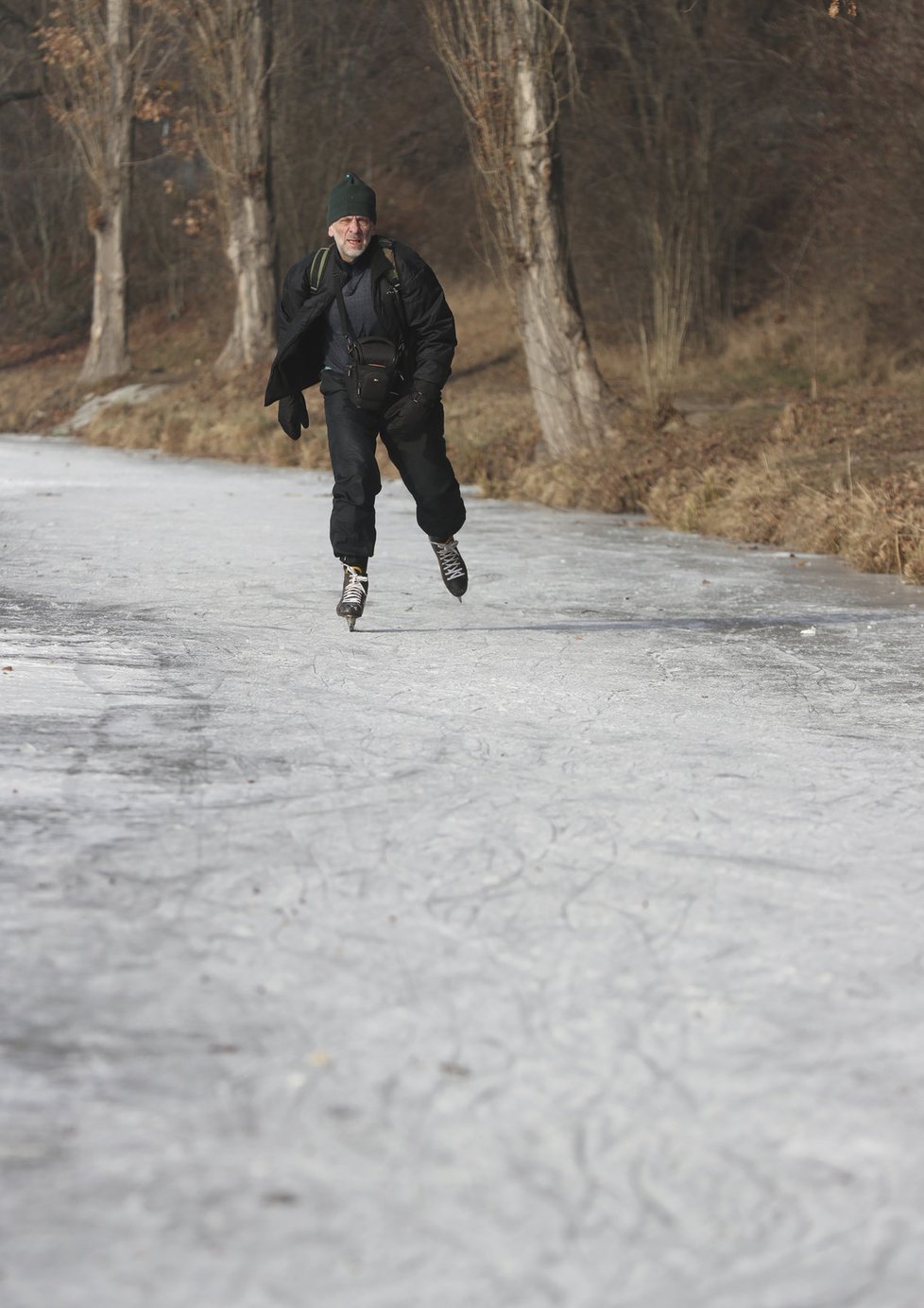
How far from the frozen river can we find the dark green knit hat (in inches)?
72.5

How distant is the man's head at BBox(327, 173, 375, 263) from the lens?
276 inches

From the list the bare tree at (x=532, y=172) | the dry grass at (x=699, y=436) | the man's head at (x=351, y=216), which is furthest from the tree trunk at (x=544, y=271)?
the man's head at (x=351, y=216)

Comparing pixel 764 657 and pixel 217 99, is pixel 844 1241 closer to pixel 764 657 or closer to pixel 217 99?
pixel 764 657

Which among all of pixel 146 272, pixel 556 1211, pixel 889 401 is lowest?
pixel 556 1211

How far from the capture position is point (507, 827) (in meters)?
4.23

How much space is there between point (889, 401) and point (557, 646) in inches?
381

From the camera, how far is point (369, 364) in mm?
7273

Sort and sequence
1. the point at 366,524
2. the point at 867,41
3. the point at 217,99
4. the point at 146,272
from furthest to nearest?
the point at 146,272, the point at 217,99, the point at 867,41, the point at 366,524

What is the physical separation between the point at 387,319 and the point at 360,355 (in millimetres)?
192

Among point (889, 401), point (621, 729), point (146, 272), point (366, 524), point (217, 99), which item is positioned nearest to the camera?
point (621, 729)

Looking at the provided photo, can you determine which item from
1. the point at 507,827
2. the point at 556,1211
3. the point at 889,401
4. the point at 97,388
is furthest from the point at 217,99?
the point at 556,1211

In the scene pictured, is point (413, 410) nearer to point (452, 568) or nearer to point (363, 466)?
point (363, 466)

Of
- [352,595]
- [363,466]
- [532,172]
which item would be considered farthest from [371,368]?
[532,172]

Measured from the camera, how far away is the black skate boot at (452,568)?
795cm
